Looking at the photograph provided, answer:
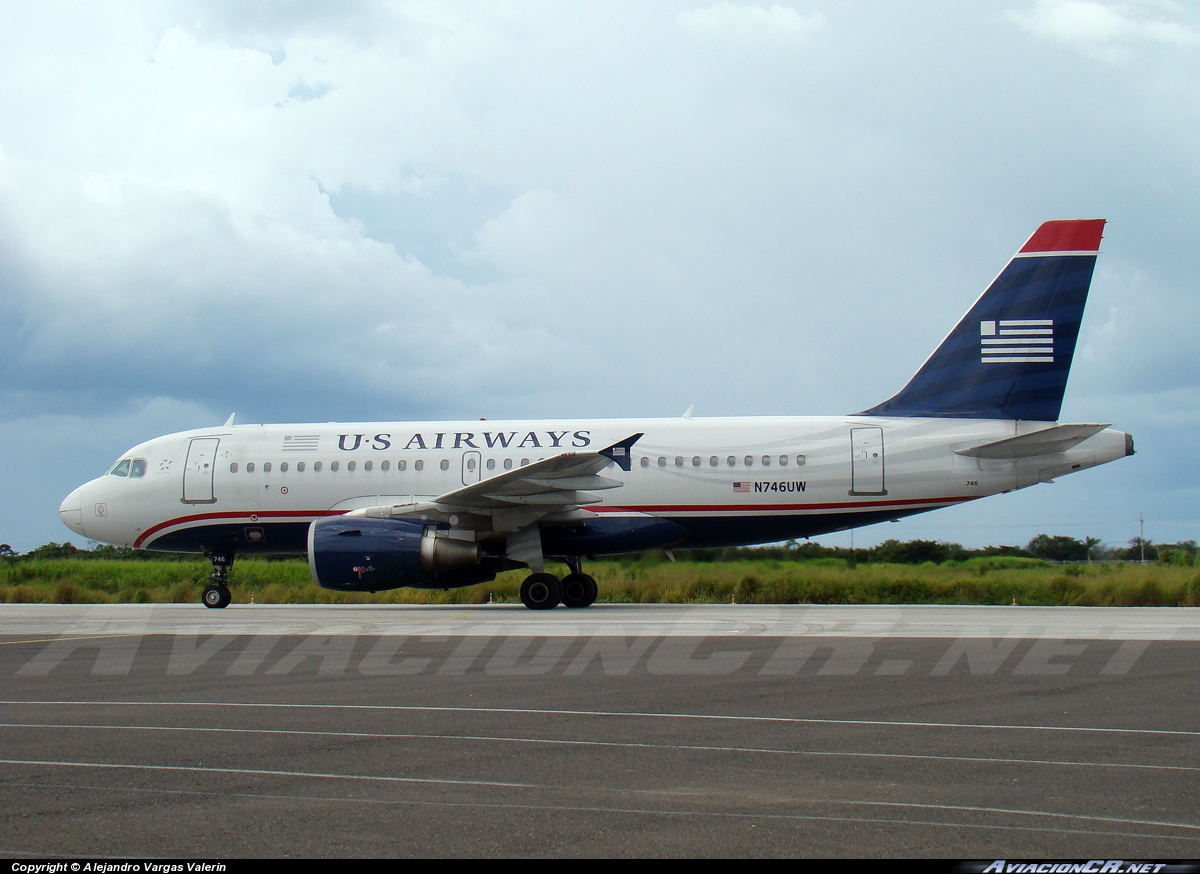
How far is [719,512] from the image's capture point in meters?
20.1

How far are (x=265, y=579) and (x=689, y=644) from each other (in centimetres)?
2244

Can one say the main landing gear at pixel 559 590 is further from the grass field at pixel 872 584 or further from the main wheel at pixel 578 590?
the grass field at pixel 872 584

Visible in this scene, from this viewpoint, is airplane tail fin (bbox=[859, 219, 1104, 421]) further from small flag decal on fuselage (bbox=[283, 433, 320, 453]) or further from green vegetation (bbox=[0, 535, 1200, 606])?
small flag decal on fuselage (bbox=[283, 433, 320, 453])

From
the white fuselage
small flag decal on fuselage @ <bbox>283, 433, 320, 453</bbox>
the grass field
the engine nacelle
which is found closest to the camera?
the engine nacelle

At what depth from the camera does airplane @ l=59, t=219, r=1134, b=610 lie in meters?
18.9

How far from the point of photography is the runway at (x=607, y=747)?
4.26 metres

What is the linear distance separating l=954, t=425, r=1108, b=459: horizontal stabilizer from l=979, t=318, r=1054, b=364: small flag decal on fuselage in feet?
5.75

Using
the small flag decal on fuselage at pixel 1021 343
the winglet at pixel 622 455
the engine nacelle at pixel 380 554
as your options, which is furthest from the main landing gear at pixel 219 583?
the small flag decal on fuselage at pixel 1021 343

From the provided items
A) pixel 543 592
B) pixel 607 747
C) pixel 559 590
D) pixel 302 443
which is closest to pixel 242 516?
pixel 302 443

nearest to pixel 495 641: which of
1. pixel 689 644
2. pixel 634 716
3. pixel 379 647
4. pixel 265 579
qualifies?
pixel 379 647

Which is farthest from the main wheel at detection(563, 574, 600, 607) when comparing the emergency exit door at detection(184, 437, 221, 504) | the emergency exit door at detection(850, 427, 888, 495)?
the emergency exit door at detection(184, 437, 221, 504)

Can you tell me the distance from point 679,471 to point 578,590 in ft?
9.29

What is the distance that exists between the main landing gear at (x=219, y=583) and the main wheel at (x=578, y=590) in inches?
252

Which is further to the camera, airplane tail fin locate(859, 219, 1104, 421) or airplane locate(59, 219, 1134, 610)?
airplane tail fin locate(859, 219, 1104, 421)
